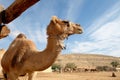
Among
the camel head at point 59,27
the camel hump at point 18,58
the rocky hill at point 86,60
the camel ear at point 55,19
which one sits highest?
the rocky hill at point 86,60

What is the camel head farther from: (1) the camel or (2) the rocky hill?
(2) the rocky hill

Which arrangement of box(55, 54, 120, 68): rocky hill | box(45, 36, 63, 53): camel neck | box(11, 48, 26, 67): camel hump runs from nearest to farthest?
1. box(45, 36, 63, 53): camel neck
2. box(11, 48, 26, 67): camel hump
3. box(55, 54, 120, 68): rocky hill

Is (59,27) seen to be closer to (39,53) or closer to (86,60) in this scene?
(39,53)

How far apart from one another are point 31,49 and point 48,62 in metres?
1.10

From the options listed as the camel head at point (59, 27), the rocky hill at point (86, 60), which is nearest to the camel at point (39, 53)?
the camel head at point (59, 27)

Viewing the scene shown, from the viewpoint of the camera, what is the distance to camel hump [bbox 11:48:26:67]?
270 inches

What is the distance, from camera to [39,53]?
6.56m

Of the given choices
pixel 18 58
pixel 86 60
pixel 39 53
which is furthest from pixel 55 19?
pixel 86 60

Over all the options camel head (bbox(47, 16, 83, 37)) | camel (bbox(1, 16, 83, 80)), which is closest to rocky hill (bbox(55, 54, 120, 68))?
camel (bbox(1, 16, 83, 80))

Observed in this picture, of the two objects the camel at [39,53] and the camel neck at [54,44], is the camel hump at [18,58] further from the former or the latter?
the camel neck at [54,44]

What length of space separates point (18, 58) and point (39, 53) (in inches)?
26.7

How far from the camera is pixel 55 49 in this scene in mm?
6164

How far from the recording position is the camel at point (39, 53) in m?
6.22

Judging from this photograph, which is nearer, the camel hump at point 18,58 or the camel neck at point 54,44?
the camel neck at point 54,44
